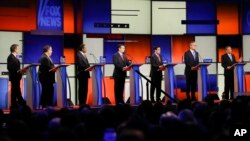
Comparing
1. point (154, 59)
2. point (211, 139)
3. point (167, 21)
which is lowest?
point (211, 139)

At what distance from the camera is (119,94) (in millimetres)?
11680

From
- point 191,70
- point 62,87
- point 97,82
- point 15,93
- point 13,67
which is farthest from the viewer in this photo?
point 191,70

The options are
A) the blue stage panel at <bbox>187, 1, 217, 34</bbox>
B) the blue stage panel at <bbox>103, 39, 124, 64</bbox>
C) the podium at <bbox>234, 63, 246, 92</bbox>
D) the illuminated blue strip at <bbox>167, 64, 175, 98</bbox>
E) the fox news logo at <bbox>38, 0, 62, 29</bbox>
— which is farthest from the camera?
the blue stage panel at <bbox>187, 1, 217, 34</bbox>

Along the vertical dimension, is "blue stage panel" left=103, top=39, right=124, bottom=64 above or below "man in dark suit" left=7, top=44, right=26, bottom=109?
above

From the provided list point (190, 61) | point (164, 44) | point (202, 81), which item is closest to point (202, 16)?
point (164, 44)

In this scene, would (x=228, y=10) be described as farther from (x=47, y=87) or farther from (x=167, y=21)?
→ (x=47, y=87)

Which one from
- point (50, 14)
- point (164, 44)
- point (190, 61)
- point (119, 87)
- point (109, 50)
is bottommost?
point (119, 87)

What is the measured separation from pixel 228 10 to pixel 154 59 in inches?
148

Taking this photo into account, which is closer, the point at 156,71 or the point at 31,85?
the point at 31,85

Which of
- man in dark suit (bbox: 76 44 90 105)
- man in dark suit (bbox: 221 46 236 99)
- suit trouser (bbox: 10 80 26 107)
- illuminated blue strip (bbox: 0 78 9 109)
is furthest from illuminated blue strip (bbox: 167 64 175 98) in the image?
illuminated blue strip (bbox: 0 78 9 109)

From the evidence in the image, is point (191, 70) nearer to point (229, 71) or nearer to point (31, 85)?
point (229, 71)

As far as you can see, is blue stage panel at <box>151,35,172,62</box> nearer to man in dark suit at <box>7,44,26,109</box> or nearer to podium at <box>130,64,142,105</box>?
podium at <box>130,64,142,105</box>

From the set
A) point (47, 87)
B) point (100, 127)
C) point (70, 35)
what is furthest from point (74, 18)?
point (100, 127)

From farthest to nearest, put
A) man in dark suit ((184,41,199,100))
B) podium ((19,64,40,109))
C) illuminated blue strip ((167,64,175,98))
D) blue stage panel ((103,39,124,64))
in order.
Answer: blue stage panel ((103,39,124,64))
man in dark suit ((184,41,199,100))
illuminated blue strip ((167,64,175,98))
podium ((19,64,40,109))
